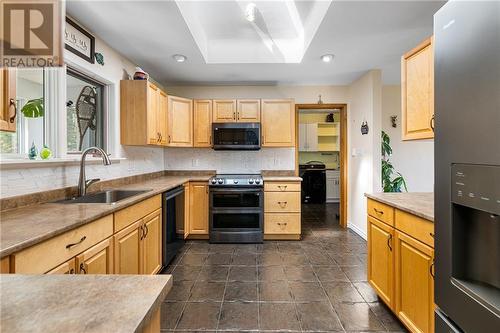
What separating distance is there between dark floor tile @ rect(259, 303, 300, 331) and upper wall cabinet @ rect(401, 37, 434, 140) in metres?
1.59

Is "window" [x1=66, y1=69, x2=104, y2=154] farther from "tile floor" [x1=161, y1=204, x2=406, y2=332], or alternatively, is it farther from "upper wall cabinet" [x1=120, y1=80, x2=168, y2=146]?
"tile floor" [x1=161, y1=204, x2=406, y2=332]

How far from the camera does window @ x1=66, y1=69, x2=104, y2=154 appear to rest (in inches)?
95.7

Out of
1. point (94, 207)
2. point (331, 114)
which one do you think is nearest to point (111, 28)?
point (94, 207)

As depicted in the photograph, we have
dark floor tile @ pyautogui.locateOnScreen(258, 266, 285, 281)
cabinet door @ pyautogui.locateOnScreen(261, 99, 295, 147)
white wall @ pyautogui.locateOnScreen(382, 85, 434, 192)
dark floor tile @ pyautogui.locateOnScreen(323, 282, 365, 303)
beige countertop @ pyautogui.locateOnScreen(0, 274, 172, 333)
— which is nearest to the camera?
beige countertop @ pyautogui.locateOnScreen(0, 274, 172, 333)

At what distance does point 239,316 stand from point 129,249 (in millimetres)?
972

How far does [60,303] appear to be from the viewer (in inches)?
22.7

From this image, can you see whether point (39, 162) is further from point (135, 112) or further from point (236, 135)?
point (236, 135)

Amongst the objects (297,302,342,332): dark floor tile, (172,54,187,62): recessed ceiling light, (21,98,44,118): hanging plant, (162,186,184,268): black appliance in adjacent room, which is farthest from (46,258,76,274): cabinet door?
(172,54,187,62): recessed ceiling light

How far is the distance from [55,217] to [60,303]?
1.07 metres

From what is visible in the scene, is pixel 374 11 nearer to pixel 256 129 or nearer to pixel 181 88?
pixel 256 129

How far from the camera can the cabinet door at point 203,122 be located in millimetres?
4035

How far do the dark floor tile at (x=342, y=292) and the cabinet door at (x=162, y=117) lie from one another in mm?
2596

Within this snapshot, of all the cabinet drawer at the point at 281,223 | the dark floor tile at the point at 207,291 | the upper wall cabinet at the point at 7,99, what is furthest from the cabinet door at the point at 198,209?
the upper wall cabinet at the point at 7,99

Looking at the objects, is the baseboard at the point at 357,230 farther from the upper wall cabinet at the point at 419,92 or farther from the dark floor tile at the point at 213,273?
the upper wall cabinet at the point at 419,92
